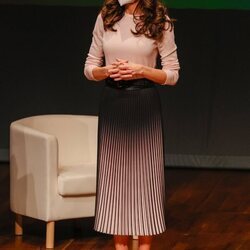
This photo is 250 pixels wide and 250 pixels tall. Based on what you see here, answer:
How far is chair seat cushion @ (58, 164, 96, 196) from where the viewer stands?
208 inches

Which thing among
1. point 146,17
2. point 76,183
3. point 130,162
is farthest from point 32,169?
point 146,17

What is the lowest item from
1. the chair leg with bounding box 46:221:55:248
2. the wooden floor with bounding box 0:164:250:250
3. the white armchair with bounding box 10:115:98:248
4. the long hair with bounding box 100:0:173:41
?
the wooden floor with bounding box 0:164:250:250

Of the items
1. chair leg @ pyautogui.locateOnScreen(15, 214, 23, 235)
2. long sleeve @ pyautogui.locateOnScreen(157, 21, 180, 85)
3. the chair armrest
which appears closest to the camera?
long sleeve @ pyautogui.locateOnScreen(157, 21, 180, 85)

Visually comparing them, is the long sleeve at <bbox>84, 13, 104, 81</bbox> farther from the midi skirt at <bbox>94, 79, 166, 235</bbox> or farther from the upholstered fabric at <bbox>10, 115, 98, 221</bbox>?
the upholstered fabric at <bbox>10, 115, 98, 221</bbox>

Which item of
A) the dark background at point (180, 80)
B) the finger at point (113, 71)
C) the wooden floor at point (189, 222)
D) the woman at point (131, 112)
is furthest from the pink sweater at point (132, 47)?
the dark background at point (180, 80)

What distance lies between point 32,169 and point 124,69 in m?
1.42

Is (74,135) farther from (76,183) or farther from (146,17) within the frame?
(146,17)

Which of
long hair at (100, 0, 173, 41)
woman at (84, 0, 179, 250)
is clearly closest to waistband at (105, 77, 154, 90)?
woman at (84, 0, 179, 250)

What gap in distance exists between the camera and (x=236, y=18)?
7316 millimetres

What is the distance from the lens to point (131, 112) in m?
4.36

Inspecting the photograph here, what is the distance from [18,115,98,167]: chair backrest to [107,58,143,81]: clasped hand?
1.58m

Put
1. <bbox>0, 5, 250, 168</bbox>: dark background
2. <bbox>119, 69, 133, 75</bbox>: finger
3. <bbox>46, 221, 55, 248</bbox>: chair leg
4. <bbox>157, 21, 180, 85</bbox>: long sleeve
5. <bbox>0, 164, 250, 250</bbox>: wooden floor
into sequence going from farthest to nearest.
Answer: <bbox>0, 5, 250, 168</bbox>: dark background
<bbox>0, 164, 250, 250</bbox>: wooden floor
<bbox>46, 221, 55, 248</bbox>: chair leg
<bbox>157, 21, 180, 85</bbox>: long sleeve
<bbox>119, 69, 133, 75</bbox>: finger

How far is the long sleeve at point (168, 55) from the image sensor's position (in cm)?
430

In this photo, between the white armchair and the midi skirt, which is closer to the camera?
the midi skirt
